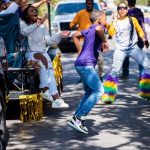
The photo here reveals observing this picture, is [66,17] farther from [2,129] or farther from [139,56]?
[2,129]

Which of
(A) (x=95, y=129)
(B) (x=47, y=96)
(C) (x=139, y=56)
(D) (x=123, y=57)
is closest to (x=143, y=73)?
(C) (x=139, y=56)

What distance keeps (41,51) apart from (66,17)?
1066 cm

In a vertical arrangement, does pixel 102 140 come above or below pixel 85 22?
below

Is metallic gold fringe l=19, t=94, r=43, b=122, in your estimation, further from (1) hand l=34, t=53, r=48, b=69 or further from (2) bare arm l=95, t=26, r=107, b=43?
(2) bare arm l=95, t=26, r=107, b=43

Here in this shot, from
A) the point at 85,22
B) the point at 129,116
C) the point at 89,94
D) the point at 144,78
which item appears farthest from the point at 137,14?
the point at 89,94

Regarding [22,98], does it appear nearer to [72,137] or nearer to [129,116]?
[72,137]

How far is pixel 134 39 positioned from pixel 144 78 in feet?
2.50

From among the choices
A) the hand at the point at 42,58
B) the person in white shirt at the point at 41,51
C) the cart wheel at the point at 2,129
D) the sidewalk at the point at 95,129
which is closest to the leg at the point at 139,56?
the sidewalk at the point at 95,129

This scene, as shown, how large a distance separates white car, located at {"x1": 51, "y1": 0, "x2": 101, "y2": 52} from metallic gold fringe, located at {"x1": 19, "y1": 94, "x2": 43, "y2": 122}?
10518mm

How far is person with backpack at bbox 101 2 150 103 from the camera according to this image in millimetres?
9656

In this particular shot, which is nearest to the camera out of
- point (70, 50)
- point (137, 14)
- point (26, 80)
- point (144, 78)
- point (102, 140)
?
point (102, 140)

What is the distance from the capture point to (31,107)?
8.17 meters

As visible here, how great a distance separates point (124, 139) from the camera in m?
7.16

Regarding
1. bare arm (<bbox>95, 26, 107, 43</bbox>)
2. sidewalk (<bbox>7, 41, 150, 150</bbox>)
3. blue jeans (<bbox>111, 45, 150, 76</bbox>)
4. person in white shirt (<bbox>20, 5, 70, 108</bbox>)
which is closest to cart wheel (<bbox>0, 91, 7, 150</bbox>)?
sidewalk (<bbox>7, 41, 150, 150</bbox>)
